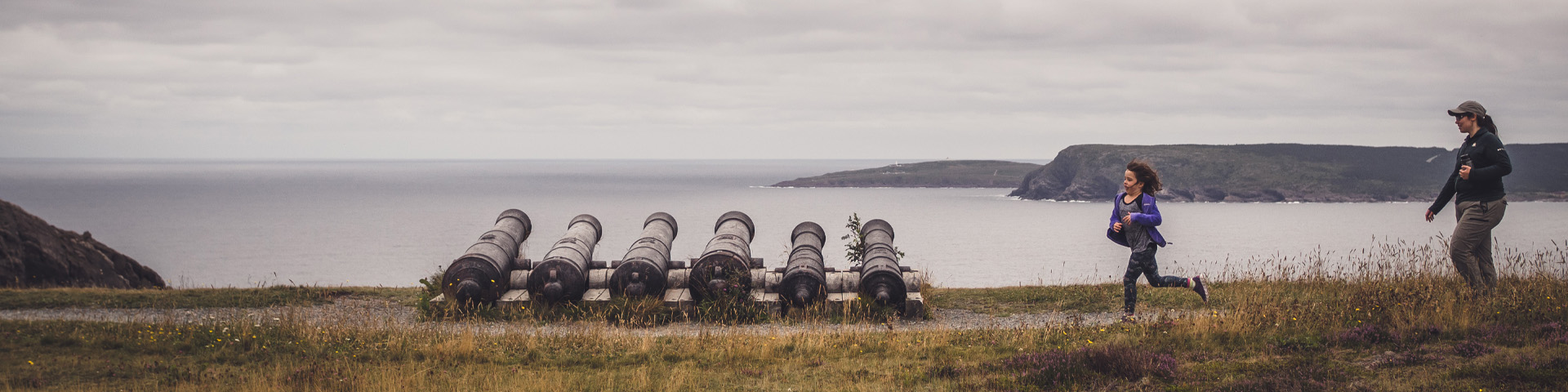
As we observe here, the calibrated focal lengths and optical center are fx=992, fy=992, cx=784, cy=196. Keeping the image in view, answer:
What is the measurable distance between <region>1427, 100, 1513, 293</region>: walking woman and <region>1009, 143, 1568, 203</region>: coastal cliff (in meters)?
135

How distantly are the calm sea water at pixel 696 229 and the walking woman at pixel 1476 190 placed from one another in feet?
40.8

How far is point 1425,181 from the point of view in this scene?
147m

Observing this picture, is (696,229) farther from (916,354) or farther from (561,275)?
(916,354)

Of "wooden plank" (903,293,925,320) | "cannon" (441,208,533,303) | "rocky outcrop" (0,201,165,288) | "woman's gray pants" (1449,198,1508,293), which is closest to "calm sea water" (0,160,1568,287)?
"rocky outcrop" (0,201,165,288)

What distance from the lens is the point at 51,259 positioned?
2278 cm

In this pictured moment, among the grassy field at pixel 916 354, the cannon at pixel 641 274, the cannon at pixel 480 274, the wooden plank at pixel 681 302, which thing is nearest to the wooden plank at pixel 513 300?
the cannon at pixel 480 274

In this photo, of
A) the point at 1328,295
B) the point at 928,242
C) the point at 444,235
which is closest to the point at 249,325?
the point at 1328,295

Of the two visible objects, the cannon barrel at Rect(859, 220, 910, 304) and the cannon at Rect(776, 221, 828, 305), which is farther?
the cannon at Rect(776, 221, 828, 305)

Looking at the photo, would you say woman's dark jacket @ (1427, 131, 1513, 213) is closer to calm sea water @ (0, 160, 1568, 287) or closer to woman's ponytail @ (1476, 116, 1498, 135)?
woman's ponytail @ (1476, 116, 1498, 135)

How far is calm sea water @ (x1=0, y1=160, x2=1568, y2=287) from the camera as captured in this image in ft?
198

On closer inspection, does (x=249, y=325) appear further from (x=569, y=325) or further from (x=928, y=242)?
(x=928, y=242)

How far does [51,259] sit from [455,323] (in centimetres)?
1453

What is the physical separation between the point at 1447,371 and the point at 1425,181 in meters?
165

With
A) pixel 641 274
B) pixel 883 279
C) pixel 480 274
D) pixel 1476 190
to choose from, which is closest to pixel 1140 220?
pixel 1476 190
